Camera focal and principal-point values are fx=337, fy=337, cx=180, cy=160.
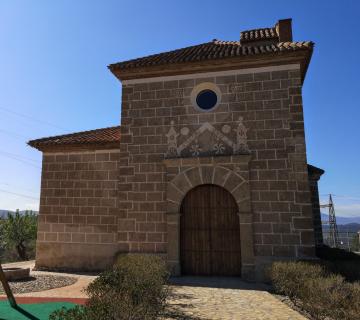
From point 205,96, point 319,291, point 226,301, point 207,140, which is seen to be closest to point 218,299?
point 226,301

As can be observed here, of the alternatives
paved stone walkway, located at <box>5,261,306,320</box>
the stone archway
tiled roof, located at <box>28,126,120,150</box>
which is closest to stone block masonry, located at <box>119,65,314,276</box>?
the stone archway

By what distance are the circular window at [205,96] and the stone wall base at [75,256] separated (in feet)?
16.4

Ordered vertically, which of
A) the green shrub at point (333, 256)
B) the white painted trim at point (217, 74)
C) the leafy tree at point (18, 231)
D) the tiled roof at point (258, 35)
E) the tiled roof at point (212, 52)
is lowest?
the green shrub at point (333, 256)

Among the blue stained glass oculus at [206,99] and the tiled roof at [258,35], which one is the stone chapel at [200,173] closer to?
the blue stained glass oculus at [206,99]

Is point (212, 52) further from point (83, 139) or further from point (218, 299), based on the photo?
point (218, 299)

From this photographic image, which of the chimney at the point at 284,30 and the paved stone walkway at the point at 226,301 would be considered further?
the chimney at the point at 284,30

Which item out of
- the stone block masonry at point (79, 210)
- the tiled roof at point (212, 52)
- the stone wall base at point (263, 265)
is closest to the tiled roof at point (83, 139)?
the stone block masonry at point (79, 210)

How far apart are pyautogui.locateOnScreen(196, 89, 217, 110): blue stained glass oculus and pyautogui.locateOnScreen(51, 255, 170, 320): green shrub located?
5192 millimetres

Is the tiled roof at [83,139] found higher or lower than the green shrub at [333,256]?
higher

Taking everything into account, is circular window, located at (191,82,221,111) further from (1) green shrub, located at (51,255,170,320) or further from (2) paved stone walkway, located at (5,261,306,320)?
(1) green shrub, located at (51,255,170,320)

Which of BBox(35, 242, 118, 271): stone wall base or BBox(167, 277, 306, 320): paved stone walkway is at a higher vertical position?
BBox(35, 242, 118, 271): stone wall base

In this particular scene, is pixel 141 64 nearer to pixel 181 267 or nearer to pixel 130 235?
pixel 130 235

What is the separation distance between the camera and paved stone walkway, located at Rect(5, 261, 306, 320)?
5.60m

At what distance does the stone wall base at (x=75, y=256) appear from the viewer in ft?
34.1
